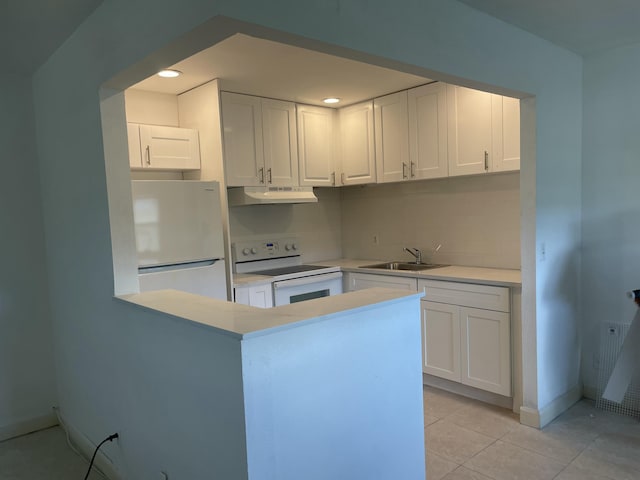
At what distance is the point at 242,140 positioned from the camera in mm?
3506

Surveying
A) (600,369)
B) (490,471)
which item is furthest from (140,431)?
(600,369)

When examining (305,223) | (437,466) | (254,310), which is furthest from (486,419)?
(305,223)

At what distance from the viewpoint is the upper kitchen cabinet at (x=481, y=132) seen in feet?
10.1

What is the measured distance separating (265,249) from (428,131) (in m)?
1.72

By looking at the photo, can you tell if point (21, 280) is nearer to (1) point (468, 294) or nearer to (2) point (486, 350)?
(1) point (468, 294)

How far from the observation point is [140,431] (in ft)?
6.62

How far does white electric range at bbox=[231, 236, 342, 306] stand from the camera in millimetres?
3584

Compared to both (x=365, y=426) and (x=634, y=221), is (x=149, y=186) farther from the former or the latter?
(x=634, y=221)

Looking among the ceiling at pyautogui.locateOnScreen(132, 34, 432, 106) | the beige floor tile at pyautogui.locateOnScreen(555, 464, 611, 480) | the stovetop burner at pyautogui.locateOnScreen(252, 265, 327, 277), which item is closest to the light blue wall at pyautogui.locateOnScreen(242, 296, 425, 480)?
the beige floor tile at pyautogui.locateOnScreen(555, 464, 611, 480)

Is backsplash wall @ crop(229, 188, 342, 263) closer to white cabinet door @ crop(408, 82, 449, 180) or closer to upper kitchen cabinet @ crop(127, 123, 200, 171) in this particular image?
upper kitchen cabinet @ crop(127, 123, 200, 171)

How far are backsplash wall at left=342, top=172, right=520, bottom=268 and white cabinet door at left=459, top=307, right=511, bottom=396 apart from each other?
63cm

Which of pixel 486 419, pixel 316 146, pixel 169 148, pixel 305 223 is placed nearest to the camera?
pixel 486 419

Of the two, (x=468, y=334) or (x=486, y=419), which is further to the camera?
(x=468, y=334)

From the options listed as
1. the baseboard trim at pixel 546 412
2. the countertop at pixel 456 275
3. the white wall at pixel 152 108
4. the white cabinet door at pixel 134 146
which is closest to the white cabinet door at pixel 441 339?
the countertop at pixel 456 275
